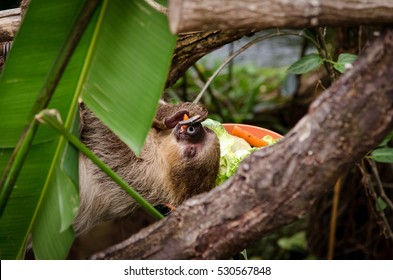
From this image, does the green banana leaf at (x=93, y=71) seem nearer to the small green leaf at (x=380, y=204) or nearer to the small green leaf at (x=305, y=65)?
the small green leaf at (x=305, y=65)

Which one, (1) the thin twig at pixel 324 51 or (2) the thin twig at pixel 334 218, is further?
(2) the thin twig at pixel 334 218

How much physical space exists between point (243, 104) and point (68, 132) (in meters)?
3.59

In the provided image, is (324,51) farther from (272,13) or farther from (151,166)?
(272,13)

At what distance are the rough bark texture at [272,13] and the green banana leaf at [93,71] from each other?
0.44 meters

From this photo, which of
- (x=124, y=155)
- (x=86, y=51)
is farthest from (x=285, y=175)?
(x=124, y=155)

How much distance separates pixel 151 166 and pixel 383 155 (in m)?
1.24

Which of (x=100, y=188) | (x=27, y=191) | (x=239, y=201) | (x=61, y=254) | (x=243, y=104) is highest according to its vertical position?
(x=239, y=201)

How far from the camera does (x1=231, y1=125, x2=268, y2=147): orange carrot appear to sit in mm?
2951

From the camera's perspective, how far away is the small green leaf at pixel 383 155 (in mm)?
3065

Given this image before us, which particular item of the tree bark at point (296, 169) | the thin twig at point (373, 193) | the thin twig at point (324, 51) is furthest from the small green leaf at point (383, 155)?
the tree bark at point (296, 169)

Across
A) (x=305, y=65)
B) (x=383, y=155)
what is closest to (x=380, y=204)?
(x=383, y=155)

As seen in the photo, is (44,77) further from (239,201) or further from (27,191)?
(239,201)

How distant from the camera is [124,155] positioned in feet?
9.98

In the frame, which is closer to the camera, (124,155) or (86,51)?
(86,51)
